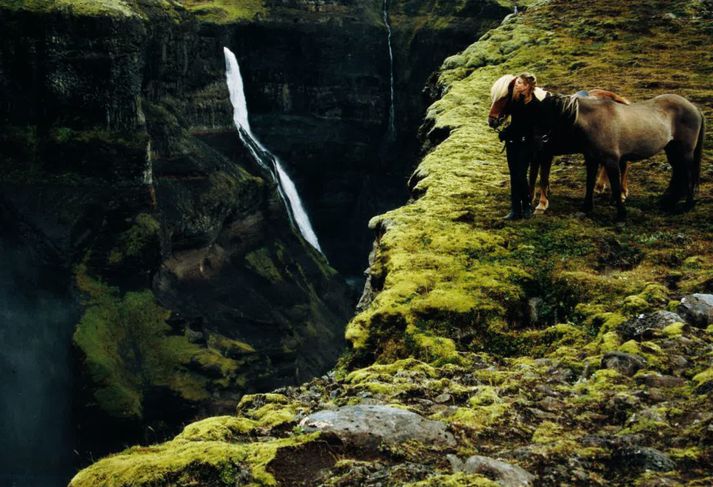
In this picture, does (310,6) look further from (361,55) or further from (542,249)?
(542,249)

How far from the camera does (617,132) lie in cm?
1477

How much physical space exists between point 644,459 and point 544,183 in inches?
367

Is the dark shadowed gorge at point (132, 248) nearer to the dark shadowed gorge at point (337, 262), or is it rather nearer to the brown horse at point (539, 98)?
the dark shadowed gorge at point (337, 262)

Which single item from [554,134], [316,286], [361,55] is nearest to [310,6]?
[361,55]

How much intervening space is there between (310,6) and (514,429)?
285 ft

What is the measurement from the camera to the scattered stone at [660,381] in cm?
855

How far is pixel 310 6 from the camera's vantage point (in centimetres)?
8950

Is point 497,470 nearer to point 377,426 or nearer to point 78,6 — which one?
point 377,426

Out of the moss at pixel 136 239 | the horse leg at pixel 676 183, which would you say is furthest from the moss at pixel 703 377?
the moss at pixel 136 239

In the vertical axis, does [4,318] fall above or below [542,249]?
below

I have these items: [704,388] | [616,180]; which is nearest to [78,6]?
[616,180]

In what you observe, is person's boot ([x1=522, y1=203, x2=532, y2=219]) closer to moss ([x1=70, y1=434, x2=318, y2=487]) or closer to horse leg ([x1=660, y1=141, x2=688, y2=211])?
horse leg ([x1=660, y1=141, x2=688, y2=211])

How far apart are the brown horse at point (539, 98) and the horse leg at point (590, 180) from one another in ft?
2.53

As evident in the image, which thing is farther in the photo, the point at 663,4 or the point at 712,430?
the point at 663,4
